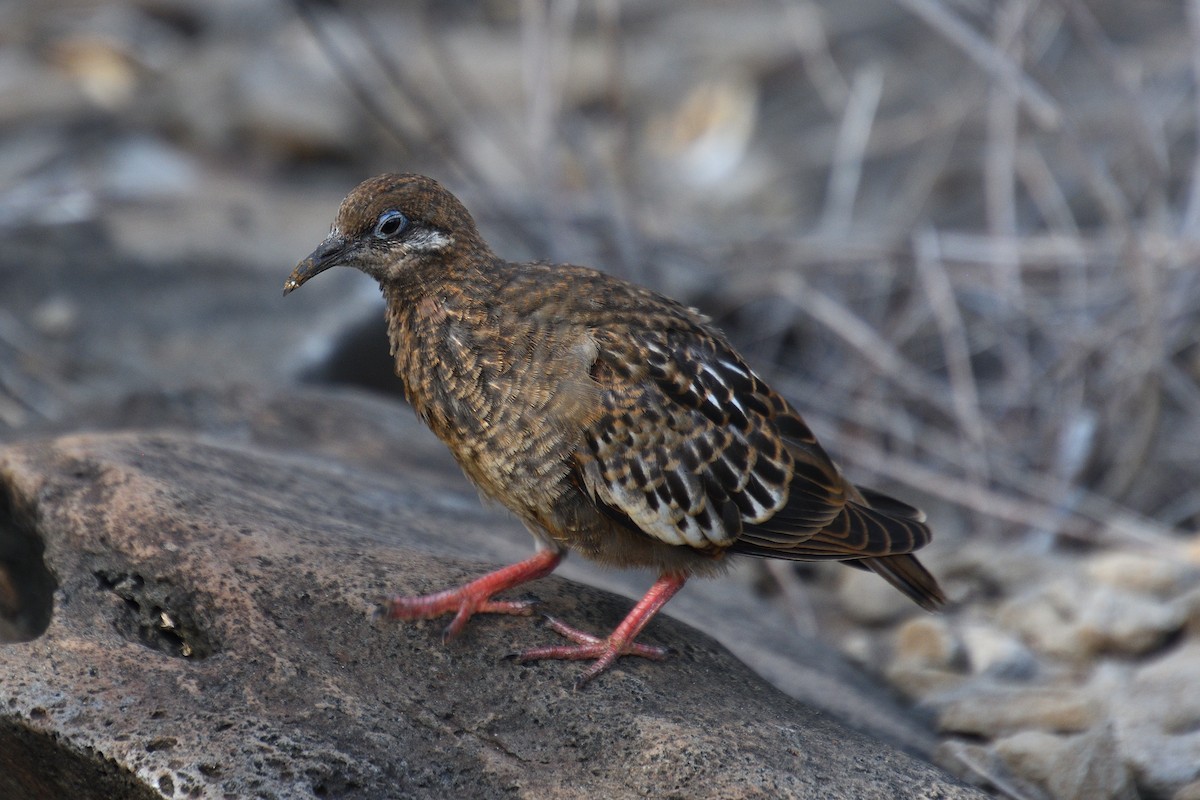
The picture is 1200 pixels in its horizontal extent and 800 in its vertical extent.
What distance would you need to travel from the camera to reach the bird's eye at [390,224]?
3.84m

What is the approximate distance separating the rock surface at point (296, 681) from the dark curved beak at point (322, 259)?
2.26 feet

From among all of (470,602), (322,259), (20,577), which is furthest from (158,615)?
(322,259)

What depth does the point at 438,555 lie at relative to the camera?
13.3ft

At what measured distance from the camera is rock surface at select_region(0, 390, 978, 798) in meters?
3.01

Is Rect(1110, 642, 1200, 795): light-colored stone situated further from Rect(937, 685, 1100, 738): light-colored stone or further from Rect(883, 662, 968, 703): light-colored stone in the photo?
Rect(883, 662, 968, 703): light-colored stone

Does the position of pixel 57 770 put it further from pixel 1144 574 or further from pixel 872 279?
pixel 872 279

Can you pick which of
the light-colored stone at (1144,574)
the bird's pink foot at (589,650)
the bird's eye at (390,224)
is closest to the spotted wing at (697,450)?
the bird's pink foot at (589,650)

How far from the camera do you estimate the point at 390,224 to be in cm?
386

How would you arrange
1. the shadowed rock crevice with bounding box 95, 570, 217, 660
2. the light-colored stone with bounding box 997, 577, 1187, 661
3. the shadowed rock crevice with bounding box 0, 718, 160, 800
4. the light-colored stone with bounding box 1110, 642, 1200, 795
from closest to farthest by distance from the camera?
1. the shadowed rock crevice with bounding box 0, 718, 160, 800
2. the shadowed rock crevice with bounding box 95, 570, 217, 660
3. the light-colored stone with bounding box 1110, 642, 1200, 795
4. the light-colored stone with bounding box 997, 577, 1187, 661

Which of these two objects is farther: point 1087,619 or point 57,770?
point 1087,619

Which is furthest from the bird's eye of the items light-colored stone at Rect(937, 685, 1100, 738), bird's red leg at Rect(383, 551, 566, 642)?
light-colored stone at Rect(937, 685, 1100, 738)

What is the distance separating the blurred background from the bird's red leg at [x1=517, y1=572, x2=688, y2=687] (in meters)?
1.11

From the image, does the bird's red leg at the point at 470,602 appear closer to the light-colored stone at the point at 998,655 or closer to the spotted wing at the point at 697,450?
the spotted wing at the point at 697,450

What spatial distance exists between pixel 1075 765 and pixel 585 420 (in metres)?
1.76
